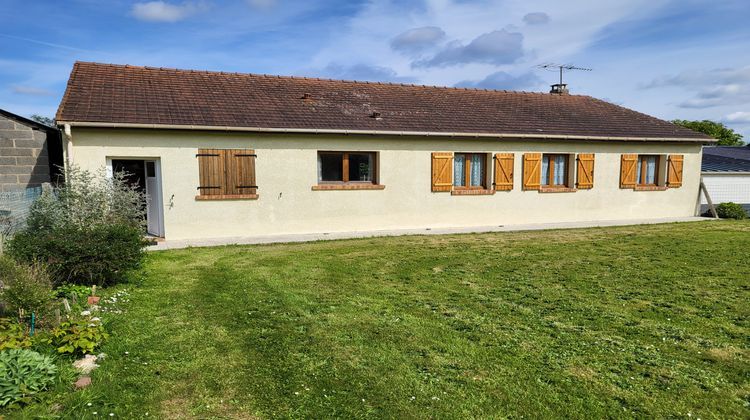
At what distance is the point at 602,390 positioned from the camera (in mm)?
3857

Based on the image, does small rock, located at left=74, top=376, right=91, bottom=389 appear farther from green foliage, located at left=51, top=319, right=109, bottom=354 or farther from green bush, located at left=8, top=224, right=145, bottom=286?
green bush, located at left=8, top=224, right=145, bottom=286

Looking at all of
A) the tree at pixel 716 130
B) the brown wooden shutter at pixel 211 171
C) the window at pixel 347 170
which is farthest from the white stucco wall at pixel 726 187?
the tree at pixel 716 130

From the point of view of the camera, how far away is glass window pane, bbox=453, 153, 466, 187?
47.0 feet

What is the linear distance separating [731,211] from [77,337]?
1940cm

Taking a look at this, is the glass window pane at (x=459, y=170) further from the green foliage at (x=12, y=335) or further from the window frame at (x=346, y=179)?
the green foliage at (x=12, y=335)

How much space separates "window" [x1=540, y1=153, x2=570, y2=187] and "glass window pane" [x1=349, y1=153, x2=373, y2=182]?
5583 mm

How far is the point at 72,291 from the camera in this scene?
628 centimetres

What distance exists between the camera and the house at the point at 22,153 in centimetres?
1037

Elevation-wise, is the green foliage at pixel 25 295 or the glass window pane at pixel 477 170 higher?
the glass window pane at pixel 477 170

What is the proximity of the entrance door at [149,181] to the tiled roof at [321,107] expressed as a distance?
1190 mm

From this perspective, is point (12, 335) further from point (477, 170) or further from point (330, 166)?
point (477, 170)

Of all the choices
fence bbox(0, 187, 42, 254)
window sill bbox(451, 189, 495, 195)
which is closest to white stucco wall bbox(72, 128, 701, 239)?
window sill bbox(451, 189, 495, 195)

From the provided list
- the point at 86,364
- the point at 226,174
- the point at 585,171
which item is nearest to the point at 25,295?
the point at 86,364

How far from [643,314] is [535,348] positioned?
1958 millimetres
